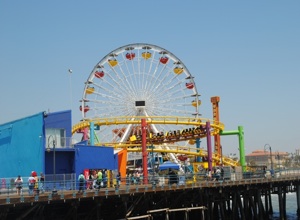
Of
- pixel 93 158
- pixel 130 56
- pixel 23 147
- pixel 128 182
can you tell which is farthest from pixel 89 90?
pixel 128 182

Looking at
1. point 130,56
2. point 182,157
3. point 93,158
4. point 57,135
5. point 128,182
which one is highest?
point 130,56

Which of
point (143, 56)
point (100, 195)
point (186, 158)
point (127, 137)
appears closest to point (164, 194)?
point (100, 195)

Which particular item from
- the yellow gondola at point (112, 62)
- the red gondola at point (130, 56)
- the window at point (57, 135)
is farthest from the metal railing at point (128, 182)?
the yellow gondola at point (112, 62)

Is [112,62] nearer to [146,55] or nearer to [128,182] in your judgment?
[146,55]

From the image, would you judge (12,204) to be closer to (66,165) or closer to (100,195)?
(100,195)

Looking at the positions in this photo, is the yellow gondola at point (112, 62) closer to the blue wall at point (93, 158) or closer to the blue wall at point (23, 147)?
the blue wall at point (93, 158)

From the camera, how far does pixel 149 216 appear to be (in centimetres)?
3300

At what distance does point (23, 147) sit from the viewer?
3625 centimetres

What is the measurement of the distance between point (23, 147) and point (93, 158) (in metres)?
6.52

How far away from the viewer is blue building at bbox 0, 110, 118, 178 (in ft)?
118

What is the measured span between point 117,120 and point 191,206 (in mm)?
25031

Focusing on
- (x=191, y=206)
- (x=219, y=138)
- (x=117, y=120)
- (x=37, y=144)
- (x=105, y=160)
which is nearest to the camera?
(x=37, y=144)

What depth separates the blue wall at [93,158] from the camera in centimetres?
3947

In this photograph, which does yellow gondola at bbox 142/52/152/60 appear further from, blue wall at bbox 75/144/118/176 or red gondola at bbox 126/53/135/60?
blue wall at bbox 75/144/118/176
